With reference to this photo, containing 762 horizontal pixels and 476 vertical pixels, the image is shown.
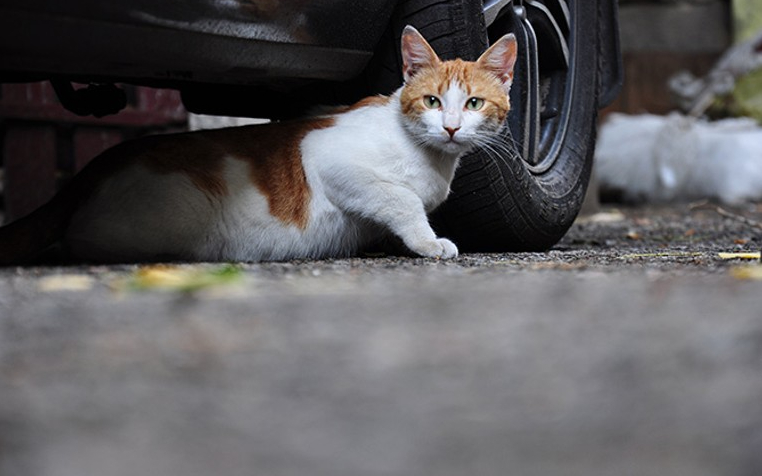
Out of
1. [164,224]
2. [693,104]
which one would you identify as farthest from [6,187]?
[693,104]

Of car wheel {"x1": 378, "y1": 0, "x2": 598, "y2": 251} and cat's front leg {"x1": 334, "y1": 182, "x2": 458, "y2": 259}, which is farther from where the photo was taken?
car wheel {"x1": 378, "y1": 0, "x2": 598, "y2": 251}

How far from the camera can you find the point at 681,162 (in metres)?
5.87

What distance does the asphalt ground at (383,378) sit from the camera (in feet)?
2.68

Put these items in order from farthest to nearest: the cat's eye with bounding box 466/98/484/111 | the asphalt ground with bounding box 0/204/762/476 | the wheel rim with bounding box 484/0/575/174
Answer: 1. the wheel rim with bounding box 484/0/575/174
2. the cat's eye with bounding box 466/98/484/111
3. the asphalt ground with bounding box 0/204/762/476

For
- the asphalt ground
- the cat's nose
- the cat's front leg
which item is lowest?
the cat's front leg

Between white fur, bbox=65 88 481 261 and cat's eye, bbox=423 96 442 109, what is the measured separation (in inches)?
1.1

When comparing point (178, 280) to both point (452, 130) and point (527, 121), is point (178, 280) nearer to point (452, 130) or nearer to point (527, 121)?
point (452, 130)

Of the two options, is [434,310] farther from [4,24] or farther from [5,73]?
[5,73]

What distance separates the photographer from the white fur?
6.97ft

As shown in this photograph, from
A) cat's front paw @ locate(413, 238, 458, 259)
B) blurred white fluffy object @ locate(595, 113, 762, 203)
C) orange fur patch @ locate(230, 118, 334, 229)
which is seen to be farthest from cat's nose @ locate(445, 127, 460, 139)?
blurred white fluffy object @ locate(595, 113, 762, 203)

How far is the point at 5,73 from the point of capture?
198 centimetres

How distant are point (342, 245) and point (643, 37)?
548 centimetres

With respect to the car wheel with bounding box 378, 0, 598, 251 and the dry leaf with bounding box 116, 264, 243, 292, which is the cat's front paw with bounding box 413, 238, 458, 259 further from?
the dry leaf with bounding box 116, 264, 243, 292

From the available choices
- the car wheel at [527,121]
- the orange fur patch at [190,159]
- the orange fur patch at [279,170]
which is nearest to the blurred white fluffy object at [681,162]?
the car wheel at [527,121]
